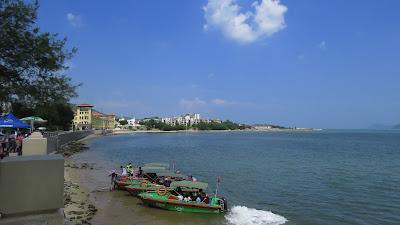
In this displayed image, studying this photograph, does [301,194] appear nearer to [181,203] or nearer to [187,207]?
[187,207]

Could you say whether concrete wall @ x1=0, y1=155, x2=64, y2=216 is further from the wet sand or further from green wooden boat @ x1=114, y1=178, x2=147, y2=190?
green wooden boat @ x1=114, y1=178, x2=147, y2=190

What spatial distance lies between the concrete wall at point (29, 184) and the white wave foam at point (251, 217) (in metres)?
16.7

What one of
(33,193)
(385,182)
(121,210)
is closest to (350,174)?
(385,182)

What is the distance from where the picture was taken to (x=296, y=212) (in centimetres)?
2348

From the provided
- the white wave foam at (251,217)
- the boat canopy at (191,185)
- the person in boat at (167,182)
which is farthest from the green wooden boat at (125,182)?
the white wave foam at (251,217)

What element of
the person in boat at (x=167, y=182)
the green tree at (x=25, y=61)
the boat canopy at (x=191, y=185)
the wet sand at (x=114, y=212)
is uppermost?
the green tree at (x=25, y=61)

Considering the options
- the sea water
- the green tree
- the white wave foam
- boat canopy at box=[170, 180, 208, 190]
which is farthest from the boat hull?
the green tree

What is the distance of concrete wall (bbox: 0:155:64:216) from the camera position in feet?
15.4

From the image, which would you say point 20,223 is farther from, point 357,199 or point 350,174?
point 350,174

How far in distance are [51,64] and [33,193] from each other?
503 centimetres

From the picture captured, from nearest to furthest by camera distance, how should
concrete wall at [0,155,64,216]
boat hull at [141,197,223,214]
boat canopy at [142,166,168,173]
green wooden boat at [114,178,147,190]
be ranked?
concrete wall at [0,155,64,216]
boat hull at [141,197,223,214]
green wooden boat at [114,178,147,190]
boat canopy at [142,166,168,173]

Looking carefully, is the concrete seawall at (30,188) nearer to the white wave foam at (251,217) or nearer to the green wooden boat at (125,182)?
the white wave foam at (251,217)

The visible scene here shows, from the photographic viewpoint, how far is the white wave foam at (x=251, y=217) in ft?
68.1

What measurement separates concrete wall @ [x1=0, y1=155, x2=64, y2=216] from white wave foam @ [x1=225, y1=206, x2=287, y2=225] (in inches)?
657
